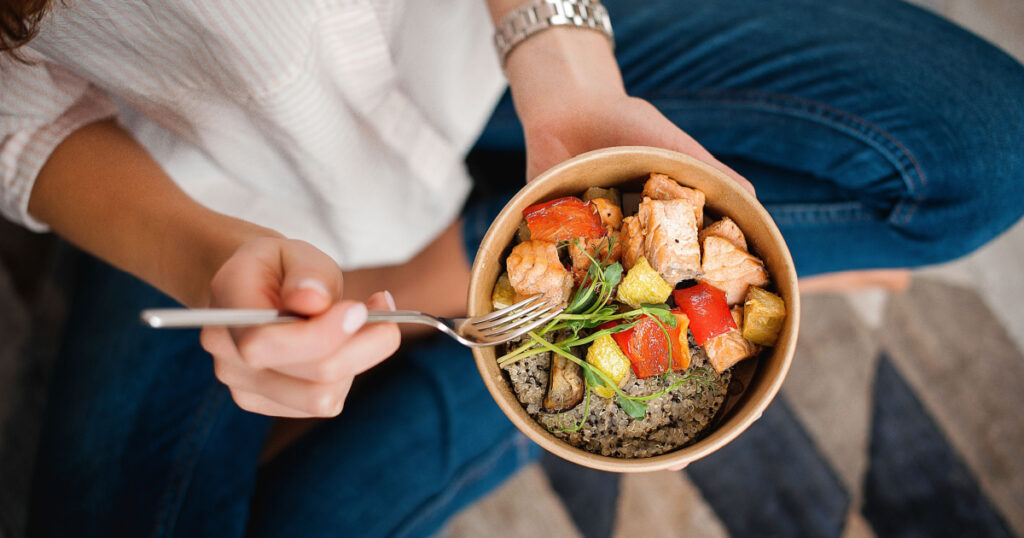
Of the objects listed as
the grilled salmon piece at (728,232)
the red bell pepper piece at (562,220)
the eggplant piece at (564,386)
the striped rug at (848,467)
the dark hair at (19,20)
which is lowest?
the striped rug at (848,467)

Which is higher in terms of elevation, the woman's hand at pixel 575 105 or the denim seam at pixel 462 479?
the woman's hand at pixel 575 105

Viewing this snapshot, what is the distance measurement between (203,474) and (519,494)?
2.96 ft

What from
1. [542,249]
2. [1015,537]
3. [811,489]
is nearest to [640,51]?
[542,249]

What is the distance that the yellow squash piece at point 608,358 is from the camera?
2.46ft

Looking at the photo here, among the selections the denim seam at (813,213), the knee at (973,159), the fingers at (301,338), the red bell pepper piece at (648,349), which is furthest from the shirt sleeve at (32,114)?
the knee at (973,159)

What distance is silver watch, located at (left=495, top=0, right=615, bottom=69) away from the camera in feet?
3.18

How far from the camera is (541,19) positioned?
0.97 meters

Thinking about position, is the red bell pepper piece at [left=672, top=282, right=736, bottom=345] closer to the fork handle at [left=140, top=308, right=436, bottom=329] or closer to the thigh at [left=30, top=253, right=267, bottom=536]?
the fork handle at [left=140, top=308, right=436, bottom=329]

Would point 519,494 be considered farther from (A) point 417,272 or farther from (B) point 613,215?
(B) point 613,215

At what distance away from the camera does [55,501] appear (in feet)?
4.03

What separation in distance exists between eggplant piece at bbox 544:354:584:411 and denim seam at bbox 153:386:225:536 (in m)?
0.83

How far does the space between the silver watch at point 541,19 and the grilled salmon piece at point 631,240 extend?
0.39 m

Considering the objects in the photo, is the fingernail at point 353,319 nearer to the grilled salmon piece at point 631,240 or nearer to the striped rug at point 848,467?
the grilled salmon piece at point 631,240

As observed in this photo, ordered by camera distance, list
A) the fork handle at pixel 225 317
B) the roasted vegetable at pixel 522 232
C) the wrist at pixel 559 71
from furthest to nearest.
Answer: the wrist at pixel 559 71 < the roasted vegetable at pixel 522 232 < the fork handle at pixel 225 317
